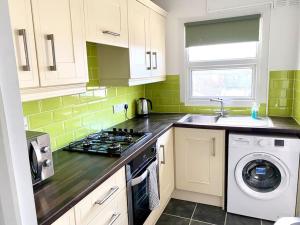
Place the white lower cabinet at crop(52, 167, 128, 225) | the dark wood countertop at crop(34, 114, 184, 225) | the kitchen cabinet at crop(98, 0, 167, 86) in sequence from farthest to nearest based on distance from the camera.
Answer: the kitchen cabinet at crop(98, 0, 167, 86) → the white lower cabinet at crop(52, 167, 128, 225) → the dark wood countertop at crop(34, 114, 184, 225)

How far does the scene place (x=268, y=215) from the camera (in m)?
2.15

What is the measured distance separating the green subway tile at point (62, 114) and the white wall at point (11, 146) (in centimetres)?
110

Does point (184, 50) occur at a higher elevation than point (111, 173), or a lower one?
higher

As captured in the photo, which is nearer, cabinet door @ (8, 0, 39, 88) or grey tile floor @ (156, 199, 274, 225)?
cabinet door @ (8, 0, 39, 88)

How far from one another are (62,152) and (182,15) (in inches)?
82.4

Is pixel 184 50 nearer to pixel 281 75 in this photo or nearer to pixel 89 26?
pixel 281 75

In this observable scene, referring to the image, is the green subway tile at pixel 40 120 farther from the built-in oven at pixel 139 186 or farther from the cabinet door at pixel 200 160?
the cabinet door at pixel 200 160

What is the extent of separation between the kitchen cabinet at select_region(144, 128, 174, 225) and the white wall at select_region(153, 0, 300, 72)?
1.07 meters

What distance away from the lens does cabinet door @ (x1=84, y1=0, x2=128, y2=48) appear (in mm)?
1470

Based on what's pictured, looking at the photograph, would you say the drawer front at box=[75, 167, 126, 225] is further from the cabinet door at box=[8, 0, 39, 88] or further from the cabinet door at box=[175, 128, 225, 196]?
the cabinet door at box=[175, 128, 225, 196]

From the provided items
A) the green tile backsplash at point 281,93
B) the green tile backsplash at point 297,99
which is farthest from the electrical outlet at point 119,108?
the green tile backsplash at point 297,99

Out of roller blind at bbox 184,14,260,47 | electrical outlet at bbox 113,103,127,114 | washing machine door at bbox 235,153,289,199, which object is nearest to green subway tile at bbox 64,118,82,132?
electrical outlet at bbox 113,103,127,114

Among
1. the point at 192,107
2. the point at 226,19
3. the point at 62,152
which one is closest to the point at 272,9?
the point at 226,19

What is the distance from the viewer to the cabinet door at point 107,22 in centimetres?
147
